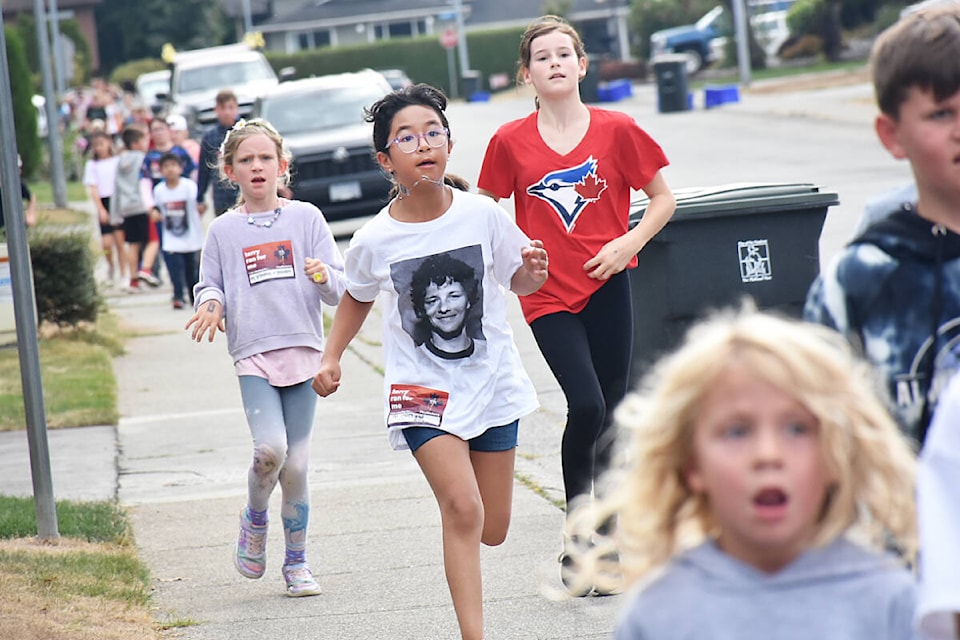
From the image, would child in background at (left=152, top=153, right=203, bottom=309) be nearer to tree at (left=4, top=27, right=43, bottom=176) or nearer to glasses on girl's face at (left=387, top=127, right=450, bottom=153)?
glasses on girl's face at (left=387, top=127, right=450, bottom=153)

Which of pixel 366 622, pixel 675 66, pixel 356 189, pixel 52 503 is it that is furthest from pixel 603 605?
pixel 675 66

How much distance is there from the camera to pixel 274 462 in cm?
582

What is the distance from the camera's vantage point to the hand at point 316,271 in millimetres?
5742

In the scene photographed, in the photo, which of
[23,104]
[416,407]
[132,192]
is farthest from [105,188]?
[23,104]

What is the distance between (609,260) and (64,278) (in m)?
9.03

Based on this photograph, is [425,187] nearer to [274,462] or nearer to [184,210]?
[274,462]

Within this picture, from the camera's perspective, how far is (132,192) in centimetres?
1719

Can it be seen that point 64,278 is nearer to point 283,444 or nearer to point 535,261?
point 283,444

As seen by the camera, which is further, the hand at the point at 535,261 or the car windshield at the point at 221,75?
the car windshield at the point at 221,75

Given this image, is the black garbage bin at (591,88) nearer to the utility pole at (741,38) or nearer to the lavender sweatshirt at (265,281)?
the utility pole at (741,38)

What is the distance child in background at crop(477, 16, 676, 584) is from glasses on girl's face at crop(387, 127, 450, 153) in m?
0.73

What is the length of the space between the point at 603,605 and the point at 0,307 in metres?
8.33

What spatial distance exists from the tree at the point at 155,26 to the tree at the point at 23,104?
2189 inches

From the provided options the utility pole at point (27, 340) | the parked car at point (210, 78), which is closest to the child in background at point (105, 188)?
the utility pole at point (27, 340)
